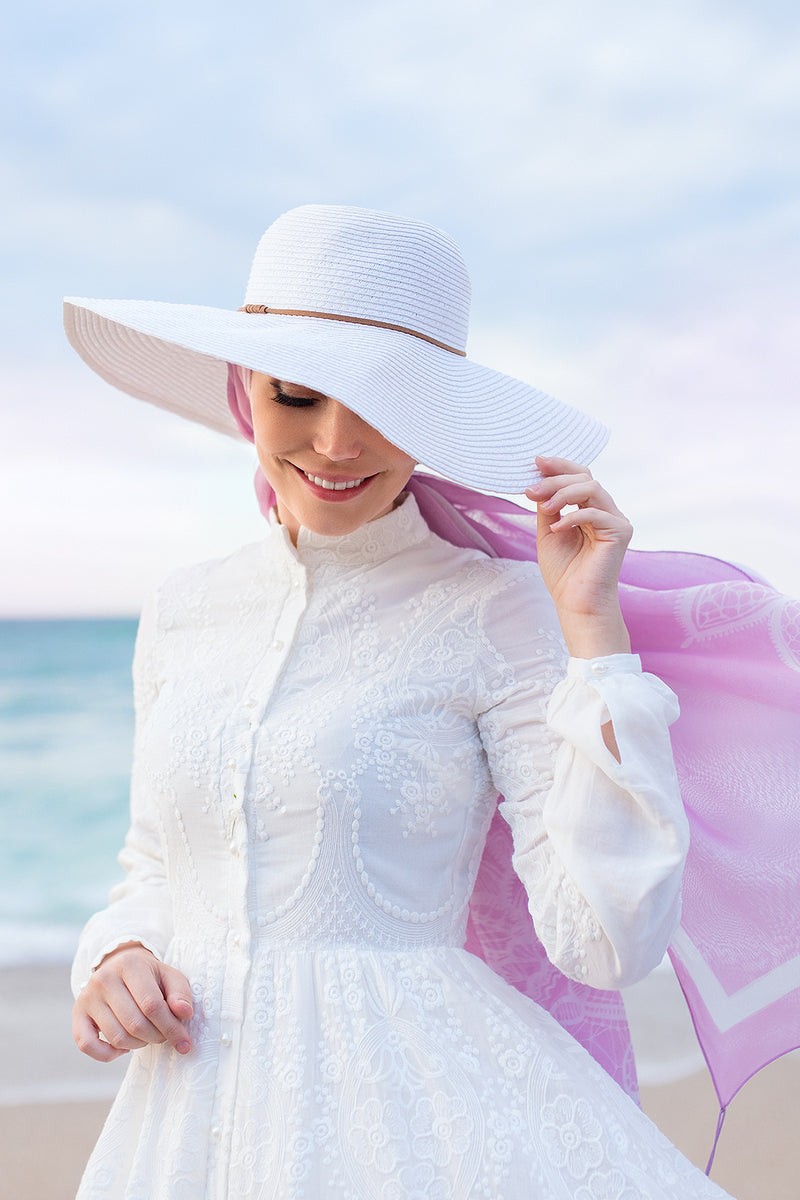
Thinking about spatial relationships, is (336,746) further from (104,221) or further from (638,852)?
(104,221)

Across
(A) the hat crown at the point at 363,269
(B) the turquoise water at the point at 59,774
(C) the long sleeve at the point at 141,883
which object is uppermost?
(A) the hat crown at the point at 363,269

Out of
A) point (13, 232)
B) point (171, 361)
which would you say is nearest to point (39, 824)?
point (13, 232)

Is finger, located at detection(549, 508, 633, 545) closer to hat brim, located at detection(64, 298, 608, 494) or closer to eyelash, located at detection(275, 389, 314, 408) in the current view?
hat brim, located at detection(64, 298, 608, 494)

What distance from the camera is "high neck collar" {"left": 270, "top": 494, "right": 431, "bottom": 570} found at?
1.34 metres

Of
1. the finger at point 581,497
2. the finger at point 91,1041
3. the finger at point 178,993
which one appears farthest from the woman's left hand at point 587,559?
the finger at point 91,1041

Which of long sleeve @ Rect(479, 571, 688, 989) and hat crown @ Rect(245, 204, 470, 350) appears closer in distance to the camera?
long sleeve @ Rect(479, 571, 688, 989)

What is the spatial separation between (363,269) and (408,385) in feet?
0.55

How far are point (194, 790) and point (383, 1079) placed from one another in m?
0.36

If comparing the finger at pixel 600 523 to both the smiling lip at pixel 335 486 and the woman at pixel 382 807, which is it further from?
the smiling lip at pixel 335 486

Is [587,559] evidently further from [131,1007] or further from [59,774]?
[59,774]

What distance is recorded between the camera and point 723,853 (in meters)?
1.31

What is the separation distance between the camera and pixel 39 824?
959cm

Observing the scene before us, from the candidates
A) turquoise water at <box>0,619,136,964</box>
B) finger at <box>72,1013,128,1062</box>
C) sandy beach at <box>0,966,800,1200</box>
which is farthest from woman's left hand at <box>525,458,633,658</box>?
turquoise water at <box>0,619,136,964</box>

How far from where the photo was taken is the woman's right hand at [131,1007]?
1.08 metres
